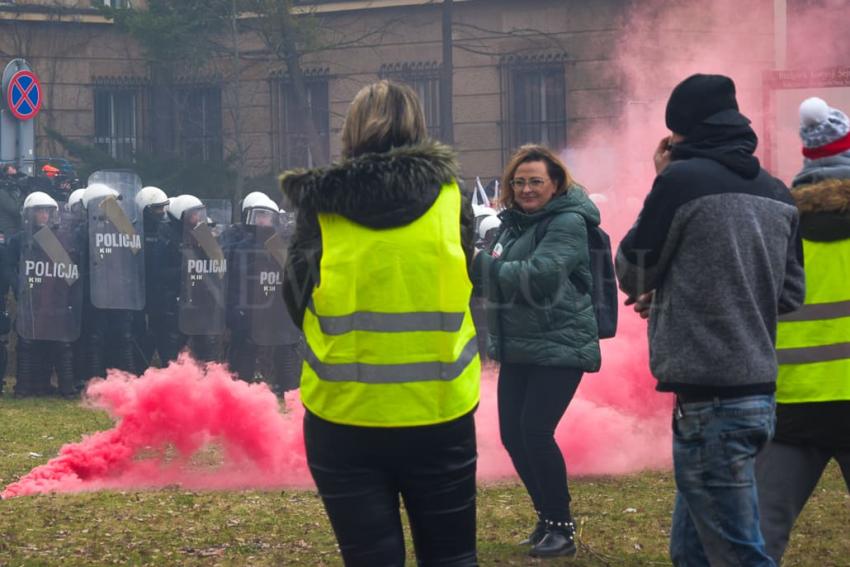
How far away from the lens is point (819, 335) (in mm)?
4074

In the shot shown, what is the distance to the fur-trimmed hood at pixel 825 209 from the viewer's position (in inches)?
160

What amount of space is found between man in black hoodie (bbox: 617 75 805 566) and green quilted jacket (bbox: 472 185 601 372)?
183cm

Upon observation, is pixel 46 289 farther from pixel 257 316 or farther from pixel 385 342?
pixel 385 342

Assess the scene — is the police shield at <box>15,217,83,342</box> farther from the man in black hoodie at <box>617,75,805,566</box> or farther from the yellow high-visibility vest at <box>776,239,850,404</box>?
the man in black hoodie at <box>617,75,805,566</box>

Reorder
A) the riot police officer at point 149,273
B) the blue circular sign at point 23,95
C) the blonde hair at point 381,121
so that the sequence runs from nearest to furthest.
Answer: the blonde hair at point 381,121 < the riot police officer at point 149,273 < the blue circular sign at point 23,95

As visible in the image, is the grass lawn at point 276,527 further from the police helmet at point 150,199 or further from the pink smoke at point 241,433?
the police helmet at point 150,199

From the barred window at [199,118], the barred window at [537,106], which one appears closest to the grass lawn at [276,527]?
the barred window at [537,106]

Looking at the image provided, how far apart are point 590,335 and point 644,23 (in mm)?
18309

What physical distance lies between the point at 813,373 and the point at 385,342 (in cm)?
147

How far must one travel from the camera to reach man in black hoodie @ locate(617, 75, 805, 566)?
3.52 meters

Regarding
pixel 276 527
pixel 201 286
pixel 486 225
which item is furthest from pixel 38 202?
pixel 276 527

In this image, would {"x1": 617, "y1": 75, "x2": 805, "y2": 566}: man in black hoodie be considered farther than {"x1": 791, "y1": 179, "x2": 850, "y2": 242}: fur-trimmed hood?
No

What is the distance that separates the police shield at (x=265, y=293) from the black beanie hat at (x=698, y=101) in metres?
9.83

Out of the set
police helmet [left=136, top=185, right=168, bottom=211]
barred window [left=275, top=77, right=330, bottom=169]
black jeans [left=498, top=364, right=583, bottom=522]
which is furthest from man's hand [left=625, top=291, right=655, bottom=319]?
barred window [left=275, top=77, right=330, bottom=169]
